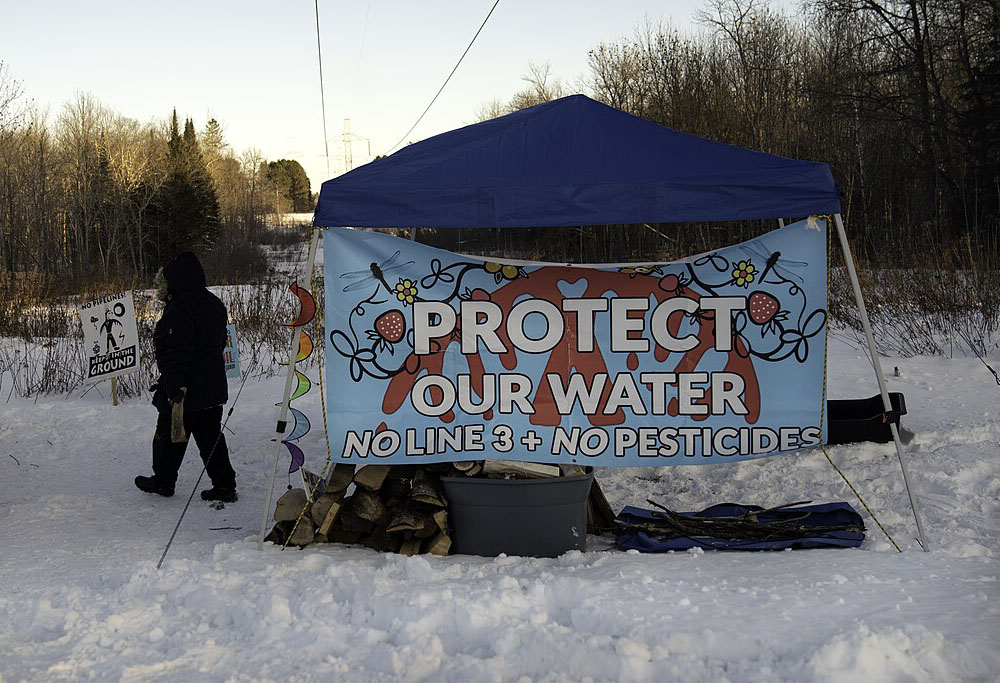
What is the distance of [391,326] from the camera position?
16.9ft

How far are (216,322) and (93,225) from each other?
38826 millimetres

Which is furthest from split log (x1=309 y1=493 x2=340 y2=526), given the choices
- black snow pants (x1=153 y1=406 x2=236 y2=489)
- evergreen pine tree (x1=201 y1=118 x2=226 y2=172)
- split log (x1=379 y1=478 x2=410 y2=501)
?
evergreen pine tree (x1=201 y1=118 x2=226 y2=172)

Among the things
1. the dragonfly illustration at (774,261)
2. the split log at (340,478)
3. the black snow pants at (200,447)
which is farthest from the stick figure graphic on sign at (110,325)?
the dragonfly illustration at (774,261)

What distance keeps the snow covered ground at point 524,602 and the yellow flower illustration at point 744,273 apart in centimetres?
167

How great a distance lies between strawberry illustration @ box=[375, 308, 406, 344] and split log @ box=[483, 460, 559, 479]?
3.21 ft

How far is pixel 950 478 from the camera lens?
5.68 m

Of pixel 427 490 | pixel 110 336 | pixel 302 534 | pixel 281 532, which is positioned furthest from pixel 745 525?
pixel 110 336

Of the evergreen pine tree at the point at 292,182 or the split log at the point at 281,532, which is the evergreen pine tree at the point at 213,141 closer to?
the evergreen pine tree at the point at 292,182

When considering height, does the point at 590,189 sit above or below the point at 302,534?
above

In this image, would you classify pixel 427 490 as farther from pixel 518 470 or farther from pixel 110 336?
pixel 110 336

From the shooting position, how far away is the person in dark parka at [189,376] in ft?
19.8

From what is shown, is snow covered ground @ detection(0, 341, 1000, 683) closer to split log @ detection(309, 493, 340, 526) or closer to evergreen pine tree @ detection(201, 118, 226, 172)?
split log @ detection(309, 493, 340, 526)

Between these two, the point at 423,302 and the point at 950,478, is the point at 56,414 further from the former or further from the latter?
the point at 950,478

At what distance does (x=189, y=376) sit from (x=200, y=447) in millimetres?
664
